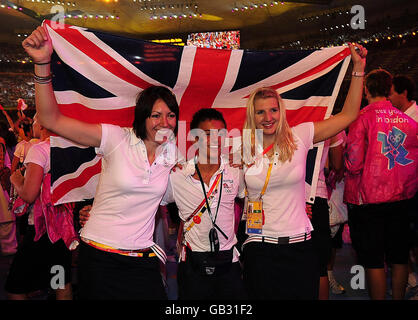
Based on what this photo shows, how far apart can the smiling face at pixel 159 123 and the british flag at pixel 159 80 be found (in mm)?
488

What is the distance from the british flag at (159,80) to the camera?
268cm

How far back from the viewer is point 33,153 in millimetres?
3061

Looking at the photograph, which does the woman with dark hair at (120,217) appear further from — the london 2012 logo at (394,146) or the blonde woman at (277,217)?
the london 2012 logo at (394,146)

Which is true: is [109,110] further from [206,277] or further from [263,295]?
[263,295]

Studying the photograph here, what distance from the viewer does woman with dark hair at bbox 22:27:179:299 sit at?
2.24 meters

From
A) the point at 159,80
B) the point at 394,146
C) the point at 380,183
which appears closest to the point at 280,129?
the point at 159,80

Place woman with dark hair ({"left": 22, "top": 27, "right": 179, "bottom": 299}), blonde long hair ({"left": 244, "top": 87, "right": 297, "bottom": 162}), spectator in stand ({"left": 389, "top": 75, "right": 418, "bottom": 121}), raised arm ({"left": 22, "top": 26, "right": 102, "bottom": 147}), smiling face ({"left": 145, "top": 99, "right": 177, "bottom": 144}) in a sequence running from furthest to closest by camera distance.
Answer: spectator in stand ({"left": 389, "top": 75, "right": 418, "bottom": 121}) < blonde long hair ({"left": 244, "top": 87, "right": 297, "bottom": 162}) < smiling face ({"left": 145, "top": 99, "right": 177, "bottom": 144}) < woman with dark hair ({"left": 22, "top": 27, "right": 179, "bottom": 299}) < raised arm ({"left": 22, "top": 26, "right": 102, "bottom": 147})

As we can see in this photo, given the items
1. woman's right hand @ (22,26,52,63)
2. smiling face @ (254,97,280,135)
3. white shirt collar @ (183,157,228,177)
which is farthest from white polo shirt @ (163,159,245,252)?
woman's right hand @ (22,26,52,63)

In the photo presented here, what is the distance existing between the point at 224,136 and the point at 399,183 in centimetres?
167

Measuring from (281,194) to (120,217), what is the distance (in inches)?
37.9

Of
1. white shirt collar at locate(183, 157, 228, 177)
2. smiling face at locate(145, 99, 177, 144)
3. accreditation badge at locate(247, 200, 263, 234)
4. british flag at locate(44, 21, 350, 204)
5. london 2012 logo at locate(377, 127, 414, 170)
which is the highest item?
british flag at locate(44, 21, 350, 204)

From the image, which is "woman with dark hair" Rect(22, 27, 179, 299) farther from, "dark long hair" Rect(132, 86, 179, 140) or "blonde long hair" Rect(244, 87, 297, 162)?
"blonde long hair" Rect(244, 87, 297, 162)

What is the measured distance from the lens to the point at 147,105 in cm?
247

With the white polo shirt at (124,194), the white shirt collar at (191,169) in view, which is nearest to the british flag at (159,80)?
the white polo shirt at (124,194)
